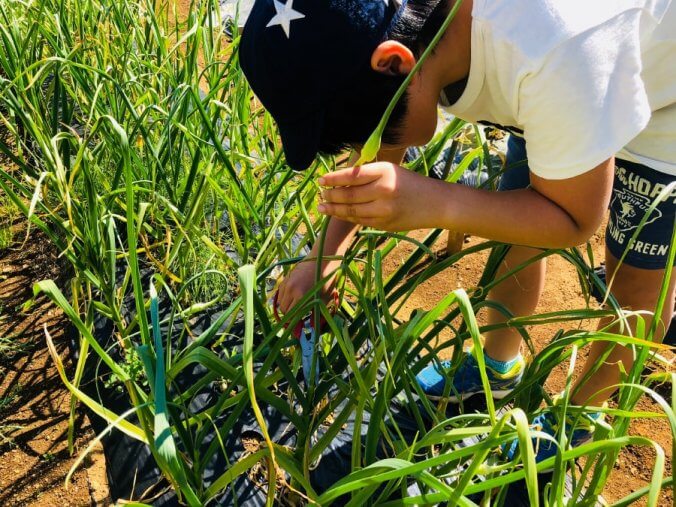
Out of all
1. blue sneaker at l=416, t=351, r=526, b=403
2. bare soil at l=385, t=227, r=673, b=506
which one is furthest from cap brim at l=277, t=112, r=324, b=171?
bare soil at l=385, t=227, r=673, b=506

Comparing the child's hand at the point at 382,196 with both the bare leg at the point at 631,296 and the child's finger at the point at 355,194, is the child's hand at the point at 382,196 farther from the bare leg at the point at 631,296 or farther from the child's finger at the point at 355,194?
the bare leg at the point at 631,296

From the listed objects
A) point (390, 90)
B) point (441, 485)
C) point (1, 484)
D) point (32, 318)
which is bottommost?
point (1, 484)

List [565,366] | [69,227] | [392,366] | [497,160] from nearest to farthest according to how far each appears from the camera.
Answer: [392,366], [69,227], [565,366], [497,160]

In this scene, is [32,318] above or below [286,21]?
below

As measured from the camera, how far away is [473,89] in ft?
3.28

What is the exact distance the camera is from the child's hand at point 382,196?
866 millimetres

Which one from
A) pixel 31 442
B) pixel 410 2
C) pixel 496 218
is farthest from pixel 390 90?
pixel 31 442

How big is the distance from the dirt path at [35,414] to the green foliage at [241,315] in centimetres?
9

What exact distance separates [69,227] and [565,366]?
1.25 meters

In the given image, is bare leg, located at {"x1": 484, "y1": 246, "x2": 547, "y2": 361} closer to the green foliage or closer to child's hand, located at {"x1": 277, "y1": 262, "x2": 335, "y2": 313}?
the green foliage

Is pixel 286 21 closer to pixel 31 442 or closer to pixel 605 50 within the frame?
pixel 605 50

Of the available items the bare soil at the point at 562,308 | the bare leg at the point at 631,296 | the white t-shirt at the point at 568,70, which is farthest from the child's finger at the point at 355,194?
the bare soil at the point at 562,308

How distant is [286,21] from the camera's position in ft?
2.90

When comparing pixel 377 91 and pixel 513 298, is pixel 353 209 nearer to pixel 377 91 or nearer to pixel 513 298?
pixel 377 91
